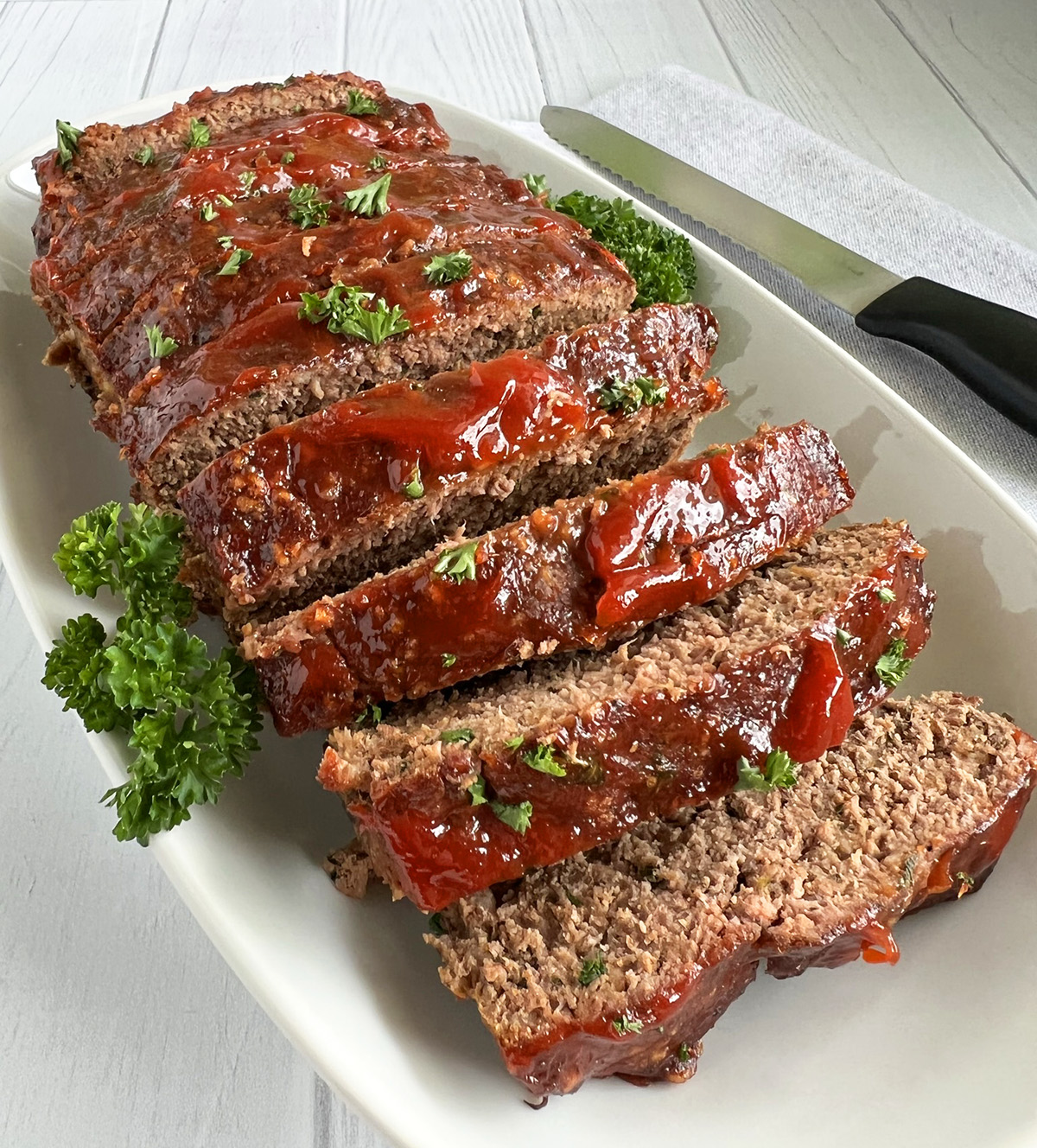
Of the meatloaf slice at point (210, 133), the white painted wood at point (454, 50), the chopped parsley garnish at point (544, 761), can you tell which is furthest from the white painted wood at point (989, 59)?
the chopped parsley garnish at point (544, 761)

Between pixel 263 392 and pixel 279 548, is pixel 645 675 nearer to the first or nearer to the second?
pixel 279 548

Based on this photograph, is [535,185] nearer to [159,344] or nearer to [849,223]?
[159,344]

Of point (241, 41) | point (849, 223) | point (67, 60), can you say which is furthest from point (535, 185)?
point (67, 60)

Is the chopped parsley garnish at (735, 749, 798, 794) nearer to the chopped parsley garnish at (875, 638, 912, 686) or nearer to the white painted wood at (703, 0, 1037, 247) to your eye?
the chopped parsley garnish at (875, 638, 912, 686)

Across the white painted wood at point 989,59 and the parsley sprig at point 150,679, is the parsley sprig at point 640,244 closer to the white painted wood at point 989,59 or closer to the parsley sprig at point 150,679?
the parsley sprig at point 150,679

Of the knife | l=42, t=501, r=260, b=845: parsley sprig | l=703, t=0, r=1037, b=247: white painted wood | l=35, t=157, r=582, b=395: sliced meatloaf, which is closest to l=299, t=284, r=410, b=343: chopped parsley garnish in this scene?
l=35, t=157, r=582, b=395: sliced meatloaf
